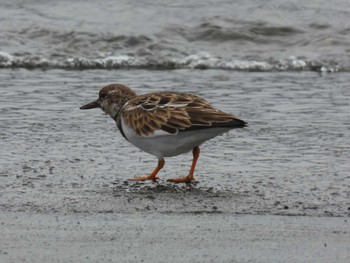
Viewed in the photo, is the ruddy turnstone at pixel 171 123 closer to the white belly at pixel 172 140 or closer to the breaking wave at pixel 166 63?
the white belly at pixel 172 140

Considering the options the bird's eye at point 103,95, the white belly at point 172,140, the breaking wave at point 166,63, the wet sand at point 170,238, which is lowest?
the wet sand at point 170,238

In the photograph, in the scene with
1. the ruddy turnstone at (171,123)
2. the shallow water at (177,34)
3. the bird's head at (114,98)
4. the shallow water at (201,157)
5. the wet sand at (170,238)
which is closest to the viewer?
the wet sand at (170,238)

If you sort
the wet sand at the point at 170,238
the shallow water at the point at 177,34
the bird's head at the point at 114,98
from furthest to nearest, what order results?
the shallow water at the point at 177,34 < the bird's head at the point at 114,98 < the wet sand at the point at 170,238

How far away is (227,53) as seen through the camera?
1485cm

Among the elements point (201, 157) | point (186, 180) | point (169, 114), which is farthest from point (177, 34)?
point (186, 180)

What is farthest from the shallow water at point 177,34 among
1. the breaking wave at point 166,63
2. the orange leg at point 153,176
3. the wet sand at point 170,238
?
the wet sand at point 170,238

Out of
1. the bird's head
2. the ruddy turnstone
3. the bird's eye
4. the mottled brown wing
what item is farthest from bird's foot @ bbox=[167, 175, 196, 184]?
the bird's eye

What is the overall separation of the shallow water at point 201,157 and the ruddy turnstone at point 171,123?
0.86 feet

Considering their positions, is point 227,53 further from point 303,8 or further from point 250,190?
point 250,190

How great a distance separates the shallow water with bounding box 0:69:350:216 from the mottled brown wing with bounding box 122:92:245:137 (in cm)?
43

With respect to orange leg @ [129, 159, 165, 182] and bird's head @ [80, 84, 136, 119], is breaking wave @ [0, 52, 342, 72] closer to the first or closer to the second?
bird's head @ [80, 84, 136, 119]

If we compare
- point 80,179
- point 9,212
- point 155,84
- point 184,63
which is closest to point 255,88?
point 155,84

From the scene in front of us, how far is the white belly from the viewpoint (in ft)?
22.2

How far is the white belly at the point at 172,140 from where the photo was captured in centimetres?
Result: 676
